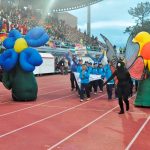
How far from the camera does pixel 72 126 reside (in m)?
9.66

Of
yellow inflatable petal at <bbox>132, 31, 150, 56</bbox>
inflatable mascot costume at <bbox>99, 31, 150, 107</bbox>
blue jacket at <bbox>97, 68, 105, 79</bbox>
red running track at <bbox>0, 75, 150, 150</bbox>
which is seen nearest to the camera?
red running track at <bbox>0, 75, 150, 150</bbox>

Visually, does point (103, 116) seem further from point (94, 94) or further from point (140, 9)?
point (140, 9)

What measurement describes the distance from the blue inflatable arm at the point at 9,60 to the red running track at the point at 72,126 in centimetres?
132

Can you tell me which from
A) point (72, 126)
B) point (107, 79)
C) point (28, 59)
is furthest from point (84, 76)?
point (72, 126)

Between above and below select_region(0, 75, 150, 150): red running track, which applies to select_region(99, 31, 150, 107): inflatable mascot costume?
above

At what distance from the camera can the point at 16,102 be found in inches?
561

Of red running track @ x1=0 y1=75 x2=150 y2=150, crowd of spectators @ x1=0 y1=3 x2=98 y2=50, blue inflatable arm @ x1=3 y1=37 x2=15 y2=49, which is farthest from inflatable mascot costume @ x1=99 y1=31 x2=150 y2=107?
crowd of spectators @ x1=0 y1=3 x2=98 y2=50

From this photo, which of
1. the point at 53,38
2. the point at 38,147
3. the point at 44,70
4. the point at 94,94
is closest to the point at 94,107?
the point at 94,94

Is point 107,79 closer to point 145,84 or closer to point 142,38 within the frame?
point 142,38

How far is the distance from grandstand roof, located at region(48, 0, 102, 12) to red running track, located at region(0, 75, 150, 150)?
124ft

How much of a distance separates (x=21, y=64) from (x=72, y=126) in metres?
5.20

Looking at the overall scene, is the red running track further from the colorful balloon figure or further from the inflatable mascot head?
the inflatable mascot head

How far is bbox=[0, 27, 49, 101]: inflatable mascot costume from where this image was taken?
46.8 ft

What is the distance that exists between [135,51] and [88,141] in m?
6.19
